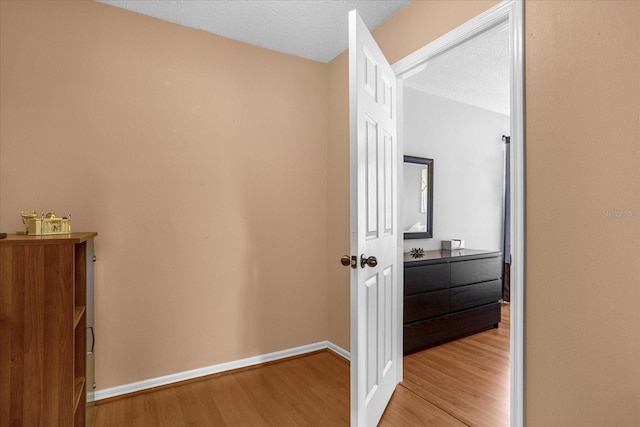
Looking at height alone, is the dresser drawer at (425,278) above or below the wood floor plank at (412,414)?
above

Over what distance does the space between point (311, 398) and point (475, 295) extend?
200cm

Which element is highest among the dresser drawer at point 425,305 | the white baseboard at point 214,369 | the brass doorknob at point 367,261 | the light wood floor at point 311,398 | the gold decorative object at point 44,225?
the gold decorative object at point 44,225

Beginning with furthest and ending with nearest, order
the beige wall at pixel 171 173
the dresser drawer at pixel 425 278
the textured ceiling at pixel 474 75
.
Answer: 1. the dresser drawer at pixel 425 278
2. the textured ceiling at pixel 474 75
3. the beige wall at pixel 171 173

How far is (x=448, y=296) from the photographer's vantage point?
10.4 feet

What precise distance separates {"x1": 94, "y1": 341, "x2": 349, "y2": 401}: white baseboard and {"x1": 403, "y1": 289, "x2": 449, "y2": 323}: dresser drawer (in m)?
0.62

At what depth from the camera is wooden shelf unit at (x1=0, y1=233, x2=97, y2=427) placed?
1411 millimetres

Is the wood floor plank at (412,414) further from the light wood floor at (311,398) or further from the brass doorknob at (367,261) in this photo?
the brass doorknob at (367,261)

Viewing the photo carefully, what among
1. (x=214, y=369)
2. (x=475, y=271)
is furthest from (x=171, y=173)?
(x=475, y=271)

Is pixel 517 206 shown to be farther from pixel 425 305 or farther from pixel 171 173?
pixel 171 173

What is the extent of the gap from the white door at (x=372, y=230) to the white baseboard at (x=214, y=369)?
83 centimetres

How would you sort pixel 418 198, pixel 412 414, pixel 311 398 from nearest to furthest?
pixel 412 414, pixel 311 398, pixel 418 198

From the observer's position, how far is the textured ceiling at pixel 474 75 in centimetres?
278

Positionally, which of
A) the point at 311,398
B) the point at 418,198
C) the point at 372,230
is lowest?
the point at 311,398

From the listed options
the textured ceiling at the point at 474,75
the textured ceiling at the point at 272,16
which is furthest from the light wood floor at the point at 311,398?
the textured ceiling at the point at 272,16
